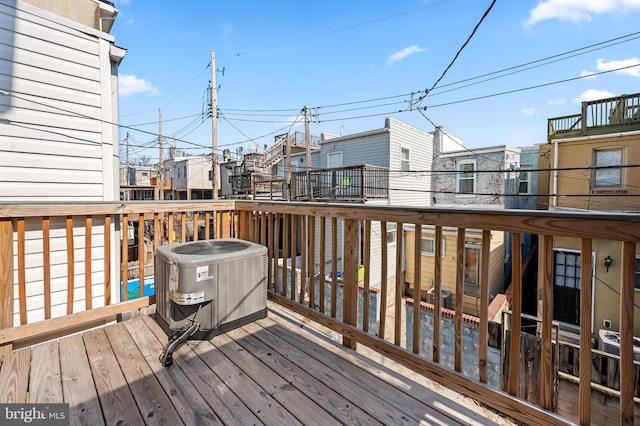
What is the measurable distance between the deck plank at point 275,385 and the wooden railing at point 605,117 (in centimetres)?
965

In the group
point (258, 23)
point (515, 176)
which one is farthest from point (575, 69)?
point (258, 23)

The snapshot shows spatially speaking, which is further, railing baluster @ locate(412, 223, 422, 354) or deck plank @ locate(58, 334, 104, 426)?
railing baluster @ locate(412, 223, 422, 354)

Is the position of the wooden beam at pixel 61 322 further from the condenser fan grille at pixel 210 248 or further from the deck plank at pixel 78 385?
the condenser fan grille at pixel 210 248

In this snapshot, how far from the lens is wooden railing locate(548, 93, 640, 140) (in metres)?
7.16

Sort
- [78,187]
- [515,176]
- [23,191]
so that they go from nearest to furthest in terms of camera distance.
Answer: [23,191] < [78,187] < [515,176]

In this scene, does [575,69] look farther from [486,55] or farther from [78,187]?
[78,187]

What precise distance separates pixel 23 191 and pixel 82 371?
1.76m

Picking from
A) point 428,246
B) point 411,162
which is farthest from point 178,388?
point 411,162

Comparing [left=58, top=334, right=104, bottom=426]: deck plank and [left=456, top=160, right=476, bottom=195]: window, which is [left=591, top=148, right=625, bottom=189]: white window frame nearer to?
[left=456, top=160, right=476, bottom=195]: window

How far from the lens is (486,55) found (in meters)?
6.97

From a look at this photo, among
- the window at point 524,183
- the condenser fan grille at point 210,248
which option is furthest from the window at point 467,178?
the condenser fan grille at point 210,248

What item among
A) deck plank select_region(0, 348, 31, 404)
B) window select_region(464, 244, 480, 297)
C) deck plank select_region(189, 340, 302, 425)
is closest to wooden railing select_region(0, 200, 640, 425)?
deck plank select_region(0, 348, 31, 404)

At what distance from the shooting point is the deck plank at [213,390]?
133cm

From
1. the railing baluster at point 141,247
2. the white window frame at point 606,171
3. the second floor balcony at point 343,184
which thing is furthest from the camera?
the second floor balcony at point 343,184
